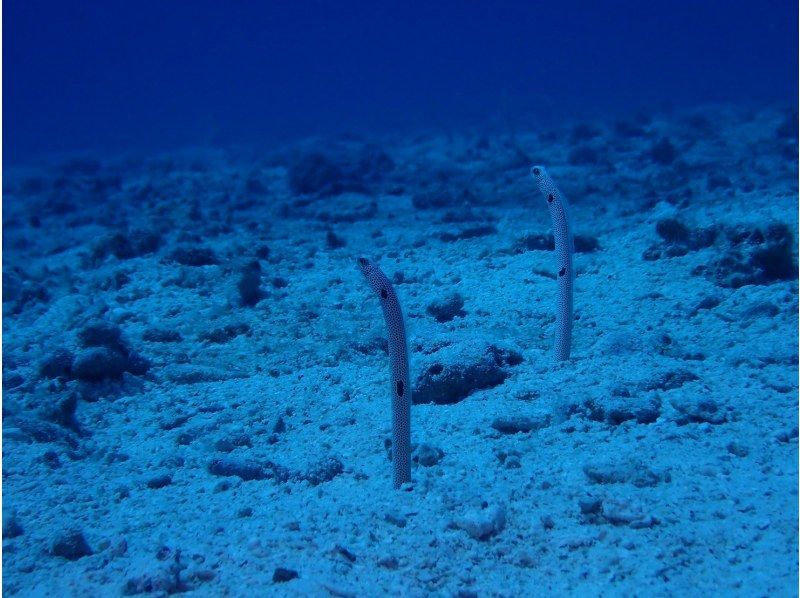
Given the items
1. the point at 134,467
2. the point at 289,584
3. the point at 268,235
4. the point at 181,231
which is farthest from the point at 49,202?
the point at 289,584

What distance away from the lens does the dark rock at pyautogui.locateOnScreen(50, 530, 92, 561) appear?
10.9ft

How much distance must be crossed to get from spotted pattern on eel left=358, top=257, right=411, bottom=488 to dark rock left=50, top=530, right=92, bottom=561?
1.71 metres

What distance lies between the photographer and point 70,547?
3.32 meters

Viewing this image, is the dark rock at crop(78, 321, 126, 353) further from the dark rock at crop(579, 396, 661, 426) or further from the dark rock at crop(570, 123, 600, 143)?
the dark rock at crop(570, 123, 600, 143)

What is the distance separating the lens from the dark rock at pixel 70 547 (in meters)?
3.32

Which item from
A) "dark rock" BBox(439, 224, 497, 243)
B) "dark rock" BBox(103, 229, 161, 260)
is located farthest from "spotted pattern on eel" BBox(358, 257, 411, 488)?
"dark rock" BBox(103, 229, 161, 260)

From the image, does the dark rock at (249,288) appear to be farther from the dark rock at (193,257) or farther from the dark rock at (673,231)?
the dark rock at (673,231)

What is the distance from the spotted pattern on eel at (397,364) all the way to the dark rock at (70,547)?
1714 mm

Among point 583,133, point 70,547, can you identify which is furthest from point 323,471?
point 583,133

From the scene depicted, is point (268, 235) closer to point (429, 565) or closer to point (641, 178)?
point (641, 178)

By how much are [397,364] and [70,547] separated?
6.54ft

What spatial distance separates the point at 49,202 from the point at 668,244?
47.9ft

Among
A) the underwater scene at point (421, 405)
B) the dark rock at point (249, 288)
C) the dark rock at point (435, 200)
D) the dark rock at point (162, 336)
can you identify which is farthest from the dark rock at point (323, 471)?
the dark rock at point (435, 200)

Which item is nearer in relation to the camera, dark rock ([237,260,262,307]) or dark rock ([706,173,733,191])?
dark rock ([237,260,262,307])
